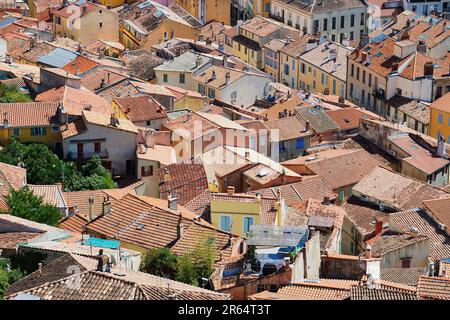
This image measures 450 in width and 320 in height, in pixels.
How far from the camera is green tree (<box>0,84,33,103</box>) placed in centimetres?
5127

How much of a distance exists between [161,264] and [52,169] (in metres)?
13.9

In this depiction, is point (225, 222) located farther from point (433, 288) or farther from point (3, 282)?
point (433, 288)

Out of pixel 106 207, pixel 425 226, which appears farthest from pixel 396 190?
pixel 106 207

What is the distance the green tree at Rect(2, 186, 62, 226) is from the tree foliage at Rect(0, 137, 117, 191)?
5.48 meters

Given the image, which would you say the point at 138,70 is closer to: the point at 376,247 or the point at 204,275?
the point at 376,247

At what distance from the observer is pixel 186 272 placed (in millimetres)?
31234

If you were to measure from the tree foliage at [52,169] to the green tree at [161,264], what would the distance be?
12.3m

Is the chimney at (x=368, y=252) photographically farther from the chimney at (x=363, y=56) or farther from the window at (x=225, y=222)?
the chimney at (x=363, y=56)

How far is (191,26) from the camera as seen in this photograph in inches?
A: 3196
